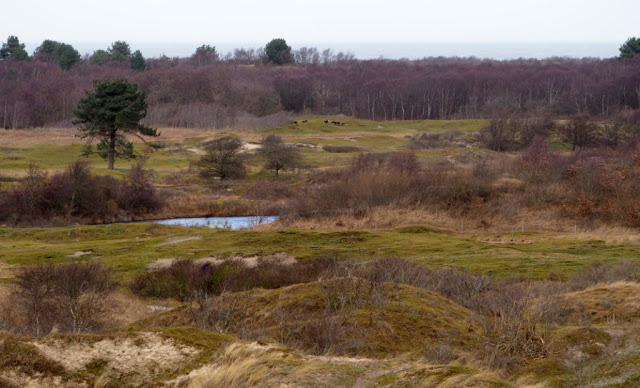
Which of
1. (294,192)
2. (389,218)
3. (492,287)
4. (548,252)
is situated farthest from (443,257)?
(294,192)

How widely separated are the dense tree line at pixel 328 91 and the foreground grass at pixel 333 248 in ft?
259

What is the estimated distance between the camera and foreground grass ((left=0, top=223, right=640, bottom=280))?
3209 centimetres

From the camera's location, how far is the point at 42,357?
9078 millimetres

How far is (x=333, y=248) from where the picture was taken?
122 ft

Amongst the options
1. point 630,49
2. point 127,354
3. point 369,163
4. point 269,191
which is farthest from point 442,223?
point 630,49

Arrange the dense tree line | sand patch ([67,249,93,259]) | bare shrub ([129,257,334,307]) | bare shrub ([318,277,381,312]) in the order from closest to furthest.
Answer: bare shrub ([318,277,381,312]) → bare shrub ([129,257,334,307]) → sand patch ([67,249,93,259]) → the dense tree line

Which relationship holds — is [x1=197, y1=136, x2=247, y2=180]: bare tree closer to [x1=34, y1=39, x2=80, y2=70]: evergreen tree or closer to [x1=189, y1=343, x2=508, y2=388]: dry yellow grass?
[x1=189, y1=343, x2=508, y2=388]: dry yellow grass

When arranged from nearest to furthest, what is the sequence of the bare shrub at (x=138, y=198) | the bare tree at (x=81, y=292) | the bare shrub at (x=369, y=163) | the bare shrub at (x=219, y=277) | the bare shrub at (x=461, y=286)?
the bare shrub at (x=461, y=286), the bare tree at (x=81, y=292), the bare shrub at (x=219, y=277), the bare shrub at (x=138, y=198), the bare shrub at (x=369, y=163)

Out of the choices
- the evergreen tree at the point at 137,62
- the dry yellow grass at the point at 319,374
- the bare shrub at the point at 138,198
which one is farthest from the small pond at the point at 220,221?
the evergreen tree at the point at 137,62

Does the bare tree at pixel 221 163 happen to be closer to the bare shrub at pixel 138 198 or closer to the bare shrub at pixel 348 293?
the bare shrub at pixel 138 198

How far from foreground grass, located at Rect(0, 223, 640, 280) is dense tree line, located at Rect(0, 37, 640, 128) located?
78929 millimetres

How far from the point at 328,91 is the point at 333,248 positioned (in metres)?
121

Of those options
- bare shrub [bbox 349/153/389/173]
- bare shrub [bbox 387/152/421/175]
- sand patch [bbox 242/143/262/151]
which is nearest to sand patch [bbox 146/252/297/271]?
bare shrub [bbox 387/152/421/175]

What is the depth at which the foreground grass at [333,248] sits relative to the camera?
32.1 m
